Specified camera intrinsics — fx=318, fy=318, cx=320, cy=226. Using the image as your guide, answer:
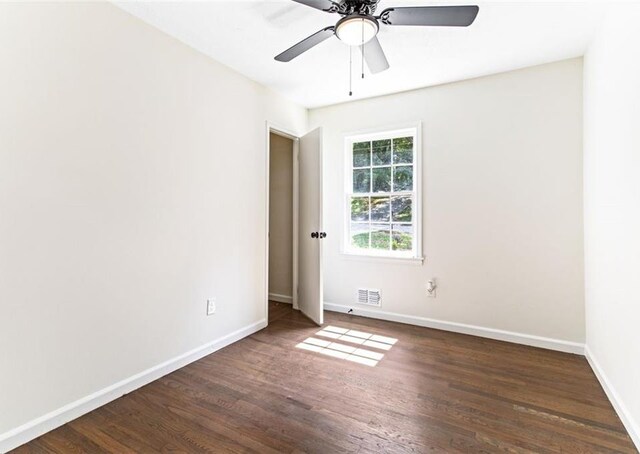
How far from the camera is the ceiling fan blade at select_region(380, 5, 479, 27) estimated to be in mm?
1572

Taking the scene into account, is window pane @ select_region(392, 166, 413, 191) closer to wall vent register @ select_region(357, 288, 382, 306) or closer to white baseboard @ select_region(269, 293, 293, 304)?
wall vent register @ select_region(357, 288, 382, 306)

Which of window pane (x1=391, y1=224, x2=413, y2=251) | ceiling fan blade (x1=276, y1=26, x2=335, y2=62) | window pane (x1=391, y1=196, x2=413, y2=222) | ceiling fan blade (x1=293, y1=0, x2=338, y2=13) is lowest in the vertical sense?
window pane (x1=391, y1=224, x2=413, y2=251)

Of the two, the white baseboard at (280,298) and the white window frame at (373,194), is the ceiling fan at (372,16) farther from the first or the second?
the white baseboard at (280,298)

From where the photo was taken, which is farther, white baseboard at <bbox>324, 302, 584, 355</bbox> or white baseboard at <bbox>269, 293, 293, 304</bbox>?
white baseboard at <bbox>269, 293, 293, 304</bbox>

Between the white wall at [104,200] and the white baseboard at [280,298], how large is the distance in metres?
1.40

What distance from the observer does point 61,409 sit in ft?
5.89

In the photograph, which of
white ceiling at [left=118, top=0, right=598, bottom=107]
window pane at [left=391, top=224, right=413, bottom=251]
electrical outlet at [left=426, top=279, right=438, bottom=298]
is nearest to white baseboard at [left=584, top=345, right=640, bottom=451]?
electrical outlet at [left=426, top=279, right=438, bottom=298]

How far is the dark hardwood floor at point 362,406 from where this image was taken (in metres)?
1.66

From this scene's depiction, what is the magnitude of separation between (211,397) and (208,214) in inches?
55.2

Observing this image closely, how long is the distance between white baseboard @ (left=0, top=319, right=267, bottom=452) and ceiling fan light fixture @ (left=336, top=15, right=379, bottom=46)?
2.51 m

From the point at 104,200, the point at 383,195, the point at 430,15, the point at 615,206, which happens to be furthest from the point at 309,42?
the point at 615,206

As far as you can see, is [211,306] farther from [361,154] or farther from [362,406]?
[361,154]

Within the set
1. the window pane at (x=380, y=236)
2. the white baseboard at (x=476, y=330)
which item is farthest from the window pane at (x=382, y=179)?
the white baseboard at (x=476, y=330)

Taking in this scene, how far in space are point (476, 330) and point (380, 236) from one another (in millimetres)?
1359
